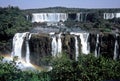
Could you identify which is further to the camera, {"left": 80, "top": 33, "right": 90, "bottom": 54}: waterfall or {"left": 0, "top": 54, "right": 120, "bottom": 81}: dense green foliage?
{"left": 80, "top": 33, "right": 90, "bottom": 54}: waterfall

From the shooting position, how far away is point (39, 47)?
20.2 m

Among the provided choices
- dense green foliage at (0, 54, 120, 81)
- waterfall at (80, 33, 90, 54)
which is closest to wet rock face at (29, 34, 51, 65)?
waterfall at (80, 33, 90, 54)

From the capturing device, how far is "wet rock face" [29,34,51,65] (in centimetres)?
1984

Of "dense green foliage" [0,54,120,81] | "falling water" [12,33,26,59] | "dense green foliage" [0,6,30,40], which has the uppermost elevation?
"dense green foliage" [0,54,120,81]

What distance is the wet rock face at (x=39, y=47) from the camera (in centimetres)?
1984

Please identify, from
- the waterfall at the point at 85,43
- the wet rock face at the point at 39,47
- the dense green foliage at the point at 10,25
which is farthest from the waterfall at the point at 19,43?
the waterfall at the point at 85,43

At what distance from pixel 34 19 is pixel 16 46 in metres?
13.7

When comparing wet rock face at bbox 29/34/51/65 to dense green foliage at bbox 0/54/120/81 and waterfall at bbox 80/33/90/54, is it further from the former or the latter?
dense green foliage at bbox 0/54/120/81

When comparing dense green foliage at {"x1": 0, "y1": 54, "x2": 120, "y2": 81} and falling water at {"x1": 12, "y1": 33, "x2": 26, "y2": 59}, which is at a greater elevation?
dense green foliage at {"x1": 0, "y1": 54, "x2": 120, "y2": 81}

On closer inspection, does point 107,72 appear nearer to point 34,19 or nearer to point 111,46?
point 111,46

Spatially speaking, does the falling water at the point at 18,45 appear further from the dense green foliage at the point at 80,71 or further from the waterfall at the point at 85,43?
the dense green foliage at the point at 80,71

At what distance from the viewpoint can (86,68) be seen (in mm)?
7523

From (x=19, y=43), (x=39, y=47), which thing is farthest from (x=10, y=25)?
(x=39, y=47)

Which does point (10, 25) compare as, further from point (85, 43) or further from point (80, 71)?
point (80, 71)
